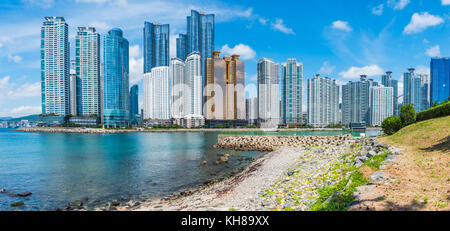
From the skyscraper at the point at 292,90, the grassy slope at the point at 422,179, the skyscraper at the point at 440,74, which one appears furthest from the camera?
the skyscraper at the point at 292,90

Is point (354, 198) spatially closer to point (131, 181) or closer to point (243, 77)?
point (131, 181)

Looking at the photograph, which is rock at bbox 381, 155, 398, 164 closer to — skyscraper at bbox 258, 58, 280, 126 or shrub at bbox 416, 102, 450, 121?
shrub at bbox 416, 102, 450, 121

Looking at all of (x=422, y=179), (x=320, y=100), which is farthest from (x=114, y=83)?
(x=422, y=179)

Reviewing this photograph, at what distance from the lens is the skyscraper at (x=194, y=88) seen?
17262 centimetres

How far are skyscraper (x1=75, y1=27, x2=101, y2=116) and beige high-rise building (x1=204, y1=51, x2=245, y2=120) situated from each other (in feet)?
317

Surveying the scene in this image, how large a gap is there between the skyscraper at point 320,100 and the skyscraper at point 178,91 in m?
97.6

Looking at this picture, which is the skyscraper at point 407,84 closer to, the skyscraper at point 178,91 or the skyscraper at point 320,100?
the skyscraper at point 320,100

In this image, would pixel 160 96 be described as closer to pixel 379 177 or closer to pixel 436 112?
pixel 436 112

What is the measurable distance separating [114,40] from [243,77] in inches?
4250

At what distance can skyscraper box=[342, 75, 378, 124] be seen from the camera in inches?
6206

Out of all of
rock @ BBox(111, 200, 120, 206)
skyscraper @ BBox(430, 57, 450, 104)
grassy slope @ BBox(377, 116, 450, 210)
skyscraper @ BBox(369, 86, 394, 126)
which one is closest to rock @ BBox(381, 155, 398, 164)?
grassy slope @ BBox(377, 116, 450, 210)

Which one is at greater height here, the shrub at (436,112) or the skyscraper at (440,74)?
the skyscraper at (440,74)

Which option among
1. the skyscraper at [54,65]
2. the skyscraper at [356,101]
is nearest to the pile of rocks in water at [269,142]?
the skyscraper at [356,101]
